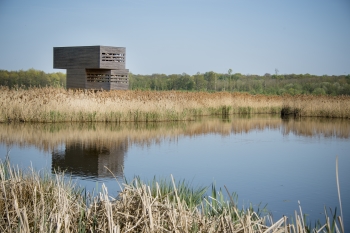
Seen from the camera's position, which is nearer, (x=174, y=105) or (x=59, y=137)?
(x=59, y=137)

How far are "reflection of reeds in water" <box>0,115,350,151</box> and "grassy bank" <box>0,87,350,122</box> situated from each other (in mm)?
686

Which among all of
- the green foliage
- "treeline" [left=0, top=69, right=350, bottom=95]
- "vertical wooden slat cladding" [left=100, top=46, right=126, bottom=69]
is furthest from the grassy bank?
the green foliage

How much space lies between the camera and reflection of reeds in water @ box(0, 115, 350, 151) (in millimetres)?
11648

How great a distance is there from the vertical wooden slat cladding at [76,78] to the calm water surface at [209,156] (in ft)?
25.8

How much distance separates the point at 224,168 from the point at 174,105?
9988 millimetres

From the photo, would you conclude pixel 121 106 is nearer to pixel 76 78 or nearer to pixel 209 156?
pixel 209 156

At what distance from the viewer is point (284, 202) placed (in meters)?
6.36

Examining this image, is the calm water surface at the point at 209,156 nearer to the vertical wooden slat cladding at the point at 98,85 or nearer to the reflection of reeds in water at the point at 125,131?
the reflection of reeds in water at the point at 125,131

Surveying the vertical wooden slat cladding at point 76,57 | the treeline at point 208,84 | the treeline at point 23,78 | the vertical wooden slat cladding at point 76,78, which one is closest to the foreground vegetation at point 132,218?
the vertical wooden slat cladding at point 76,57

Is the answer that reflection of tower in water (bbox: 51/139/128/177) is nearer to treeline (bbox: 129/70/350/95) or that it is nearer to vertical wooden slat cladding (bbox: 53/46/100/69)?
vertical wooden slat cladding (bbox: 53/46/100/69)

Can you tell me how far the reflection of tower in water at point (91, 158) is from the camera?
8156mm

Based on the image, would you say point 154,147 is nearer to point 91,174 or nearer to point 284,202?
point 91,174

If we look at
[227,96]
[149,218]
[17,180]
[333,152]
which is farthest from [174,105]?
[149,218]

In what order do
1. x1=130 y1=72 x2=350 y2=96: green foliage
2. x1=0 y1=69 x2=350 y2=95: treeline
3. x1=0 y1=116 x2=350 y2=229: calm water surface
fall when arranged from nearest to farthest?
1. x1=0 y1=116 x2=350 y2=229: calm water surface
2. x1=0 y1=69 x2=350 y2=95: treeline
3. x1=130 y1=72 x2=350 y2=96: green foliage
